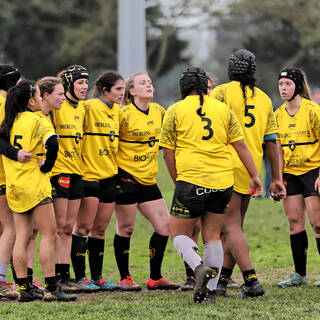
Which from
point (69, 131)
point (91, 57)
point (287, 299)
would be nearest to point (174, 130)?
point (69, 131)

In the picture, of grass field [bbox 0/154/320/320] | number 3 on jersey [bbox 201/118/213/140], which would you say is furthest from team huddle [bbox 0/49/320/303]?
grass field [bbox 0/154/320/320]

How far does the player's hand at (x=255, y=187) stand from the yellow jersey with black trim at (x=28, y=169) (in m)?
1.92

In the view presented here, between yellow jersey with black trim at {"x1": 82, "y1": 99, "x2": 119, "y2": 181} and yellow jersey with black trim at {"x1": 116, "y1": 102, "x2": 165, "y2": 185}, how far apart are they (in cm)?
18

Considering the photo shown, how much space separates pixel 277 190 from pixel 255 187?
67cm

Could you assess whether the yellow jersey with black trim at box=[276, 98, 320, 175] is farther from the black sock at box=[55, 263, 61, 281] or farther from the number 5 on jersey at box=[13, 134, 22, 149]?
the number 5 on jersey at box=[13, 134, 22, 149]

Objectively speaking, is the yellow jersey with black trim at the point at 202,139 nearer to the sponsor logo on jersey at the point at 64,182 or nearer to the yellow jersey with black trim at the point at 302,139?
the sponsor logo on jersey at the point at 64,182

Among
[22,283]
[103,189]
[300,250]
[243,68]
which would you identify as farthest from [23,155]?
[300,250]

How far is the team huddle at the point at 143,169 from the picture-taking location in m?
7.34

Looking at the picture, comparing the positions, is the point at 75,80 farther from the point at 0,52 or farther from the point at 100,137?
the point at 0,52

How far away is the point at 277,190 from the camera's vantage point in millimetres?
8227

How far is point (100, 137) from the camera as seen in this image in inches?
337

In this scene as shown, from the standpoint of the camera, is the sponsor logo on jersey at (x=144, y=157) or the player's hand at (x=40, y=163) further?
the sponsor logo on jersey at (x=144, y=157)

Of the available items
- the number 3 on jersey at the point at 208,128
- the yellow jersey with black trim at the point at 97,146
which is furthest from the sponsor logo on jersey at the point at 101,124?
the number 3 on jersey at the point at 208,128

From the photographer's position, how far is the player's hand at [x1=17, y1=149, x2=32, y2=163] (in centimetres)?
730
